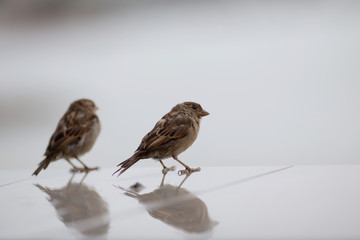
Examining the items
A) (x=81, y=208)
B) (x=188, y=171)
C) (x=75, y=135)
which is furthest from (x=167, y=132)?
(x=81, y=208)

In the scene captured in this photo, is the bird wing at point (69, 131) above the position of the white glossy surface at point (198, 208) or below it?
above

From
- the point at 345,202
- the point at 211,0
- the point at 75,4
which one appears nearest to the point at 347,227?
the point at 345,202

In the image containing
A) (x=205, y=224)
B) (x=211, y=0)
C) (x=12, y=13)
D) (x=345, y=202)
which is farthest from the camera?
(x=12, y=13)

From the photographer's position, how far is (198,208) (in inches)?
45.8

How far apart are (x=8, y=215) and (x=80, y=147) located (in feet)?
3.91

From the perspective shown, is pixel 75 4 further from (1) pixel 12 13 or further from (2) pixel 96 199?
(2) pixel 96 199

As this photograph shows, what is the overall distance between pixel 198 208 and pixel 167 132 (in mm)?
839

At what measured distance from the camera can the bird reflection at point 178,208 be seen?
999mm

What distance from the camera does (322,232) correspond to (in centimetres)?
88

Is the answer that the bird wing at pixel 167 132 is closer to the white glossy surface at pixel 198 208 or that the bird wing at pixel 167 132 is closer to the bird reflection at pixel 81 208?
the white glossy surface at pixel 198 208

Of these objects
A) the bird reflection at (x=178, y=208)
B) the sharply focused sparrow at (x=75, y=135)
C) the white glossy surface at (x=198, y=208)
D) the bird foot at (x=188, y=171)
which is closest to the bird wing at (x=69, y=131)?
the sharply focused sparrow at (x=75, y=135)

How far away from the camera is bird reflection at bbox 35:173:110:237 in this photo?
3.33 ft

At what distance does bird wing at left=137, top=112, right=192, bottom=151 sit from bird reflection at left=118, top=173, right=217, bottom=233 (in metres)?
0.41

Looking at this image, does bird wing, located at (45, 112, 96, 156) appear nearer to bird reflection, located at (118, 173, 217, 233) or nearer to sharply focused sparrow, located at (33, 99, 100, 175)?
sharply focused sparrow, located at (33, 99, 100, 175)
